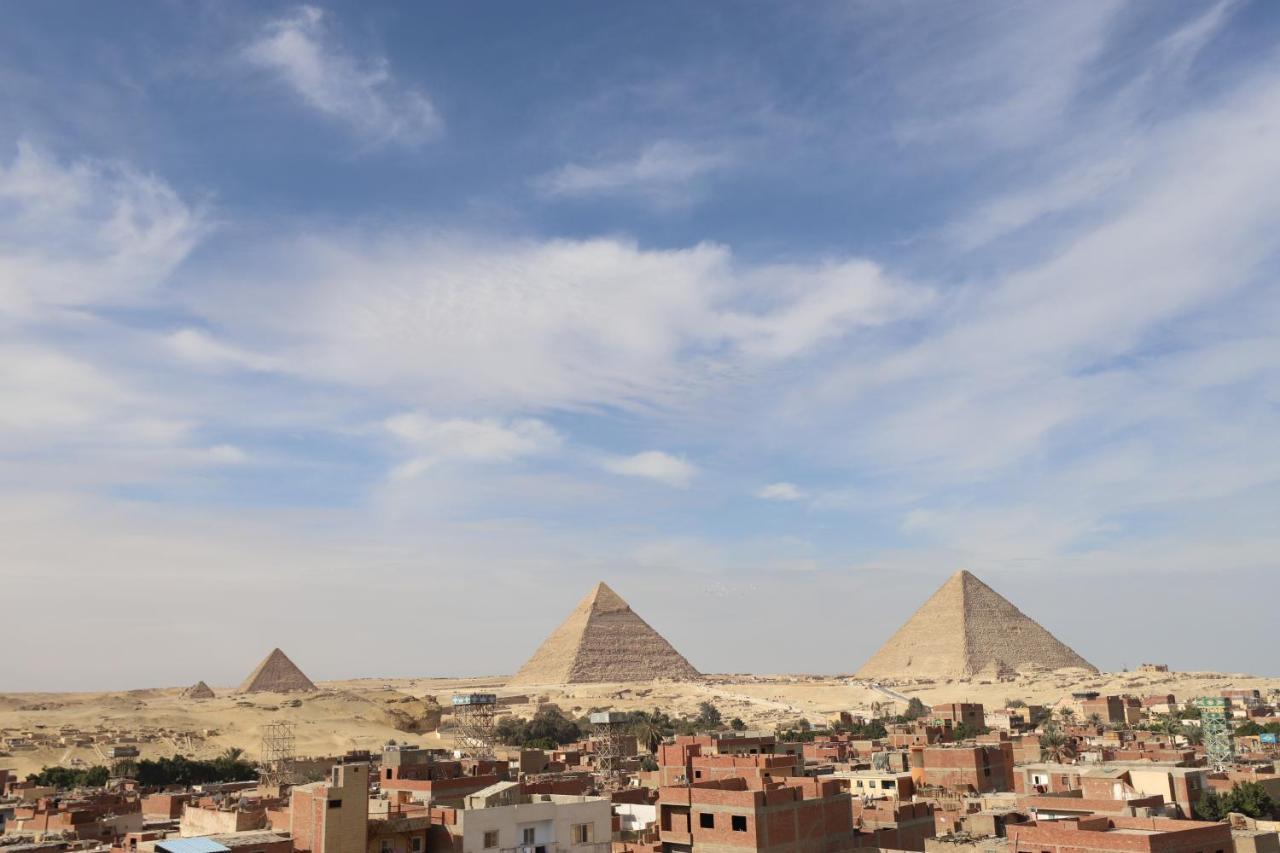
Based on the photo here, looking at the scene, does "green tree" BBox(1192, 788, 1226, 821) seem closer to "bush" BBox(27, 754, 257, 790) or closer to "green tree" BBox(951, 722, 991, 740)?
"green tree" BBox(951, 722, 991, 740)

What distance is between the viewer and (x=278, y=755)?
2896 inches

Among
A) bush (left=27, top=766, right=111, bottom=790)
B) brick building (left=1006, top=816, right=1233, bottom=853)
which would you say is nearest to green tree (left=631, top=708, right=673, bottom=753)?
bush (left=27, top=766, right=111, bottom=790)

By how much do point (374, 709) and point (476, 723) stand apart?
26914 millimetres

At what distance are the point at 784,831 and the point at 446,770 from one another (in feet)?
49.8

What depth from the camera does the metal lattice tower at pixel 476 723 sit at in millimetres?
69500

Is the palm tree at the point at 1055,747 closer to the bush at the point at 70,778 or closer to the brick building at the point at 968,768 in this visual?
the brick building at the point at 968,768

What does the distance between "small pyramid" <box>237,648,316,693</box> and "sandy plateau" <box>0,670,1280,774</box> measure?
892 inches

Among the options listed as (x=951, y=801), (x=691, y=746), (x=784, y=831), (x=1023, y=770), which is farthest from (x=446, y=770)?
(x=1023, y=770)

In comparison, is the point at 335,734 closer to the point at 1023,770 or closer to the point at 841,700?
the point at 1023,770

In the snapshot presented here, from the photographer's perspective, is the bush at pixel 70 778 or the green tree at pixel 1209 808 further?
the bush at pixel 70 778

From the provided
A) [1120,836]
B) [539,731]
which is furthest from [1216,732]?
[539,731]

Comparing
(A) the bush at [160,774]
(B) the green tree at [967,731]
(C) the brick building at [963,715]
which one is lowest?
(A) the bush at [160,774]

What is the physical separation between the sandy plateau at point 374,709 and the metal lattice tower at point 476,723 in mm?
6969

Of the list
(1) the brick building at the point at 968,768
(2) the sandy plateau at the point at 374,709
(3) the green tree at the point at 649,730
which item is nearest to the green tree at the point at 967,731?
(3) the green tree at the point at 649,730
